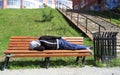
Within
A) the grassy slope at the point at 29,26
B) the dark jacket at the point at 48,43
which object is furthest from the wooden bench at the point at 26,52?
the grassy slope at the point at 29,26

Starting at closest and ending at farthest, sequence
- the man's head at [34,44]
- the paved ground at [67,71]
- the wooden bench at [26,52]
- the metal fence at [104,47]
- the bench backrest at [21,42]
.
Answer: the paved ground at [67,71]
the wooden bench at [26,52]
the man's head at [34,44]
the bench backrest at [21,42]
the metal fence at [104,47]

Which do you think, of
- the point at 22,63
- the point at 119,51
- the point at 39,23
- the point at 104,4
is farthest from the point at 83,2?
the point at 22,63

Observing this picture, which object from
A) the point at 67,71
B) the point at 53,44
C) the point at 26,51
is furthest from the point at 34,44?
the point at 67,71

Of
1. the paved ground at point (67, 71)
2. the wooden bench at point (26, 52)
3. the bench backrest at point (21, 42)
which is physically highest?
the bench backrest at point (21, 42)

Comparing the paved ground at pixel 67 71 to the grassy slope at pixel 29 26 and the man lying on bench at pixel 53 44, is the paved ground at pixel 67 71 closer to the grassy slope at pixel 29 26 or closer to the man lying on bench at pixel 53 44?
the man lying on bench at pixel 53 44

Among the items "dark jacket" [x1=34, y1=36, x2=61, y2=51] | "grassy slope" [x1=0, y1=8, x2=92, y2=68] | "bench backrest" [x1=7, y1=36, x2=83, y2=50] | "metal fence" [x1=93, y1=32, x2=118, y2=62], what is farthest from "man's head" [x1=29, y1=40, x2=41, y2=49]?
"grassy slope" [x1=0, y1=8, x2=92, y2=68]

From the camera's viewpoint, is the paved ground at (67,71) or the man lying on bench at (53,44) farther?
the man lying on bench at (53,44)

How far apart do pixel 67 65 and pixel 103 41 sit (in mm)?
1524

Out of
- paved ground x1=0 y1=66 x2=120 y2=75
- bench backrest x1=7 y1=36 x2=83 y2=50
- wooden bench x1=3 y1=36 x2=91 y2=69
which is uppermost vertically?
bench backrest x1=7 y1=36 x2=83 y2=50

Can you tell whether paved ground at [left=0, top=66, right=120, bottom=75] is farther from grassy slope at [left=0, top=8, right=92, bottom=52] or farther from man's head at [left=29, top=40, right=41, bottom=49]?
grassy slope at [left=0, top=8, right=92, bottom=52]

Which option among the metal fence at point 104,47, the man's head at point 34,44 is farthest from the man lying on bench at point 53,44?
the metal fence at point 104,47

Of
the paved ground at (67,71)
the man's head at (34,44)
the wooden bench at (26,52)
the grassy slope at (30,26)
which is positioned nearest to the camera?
the paved ground at (67,71)

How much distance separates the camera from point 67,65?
1180 cm

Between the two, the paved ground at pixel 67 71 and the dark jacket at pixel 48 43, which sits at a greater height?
the dark jacket at pixel 48 43
